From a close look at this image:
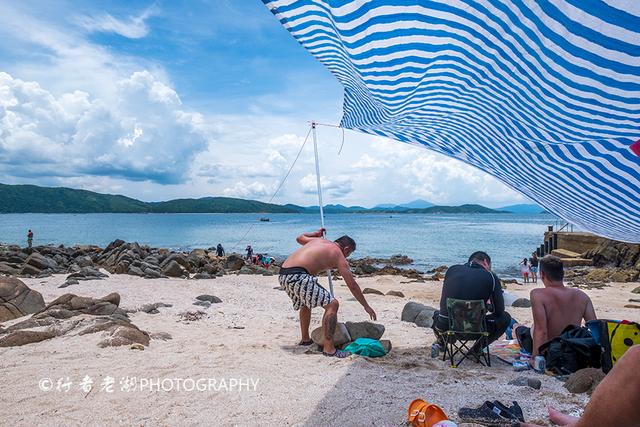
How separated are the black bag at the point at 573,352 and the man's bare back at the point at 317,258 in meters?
2.47

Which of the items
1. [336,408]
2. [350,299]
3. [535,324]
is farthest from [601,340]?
[350,299]

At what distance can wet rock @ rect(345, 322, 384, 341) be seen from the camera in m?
5.88

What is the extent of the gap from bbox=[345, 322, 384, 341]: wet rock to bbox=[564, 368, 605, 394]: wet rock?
2.38 m

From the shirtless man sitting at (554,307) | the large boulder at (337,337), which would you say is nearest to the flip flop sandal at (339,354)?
the large boulder at (337,337)

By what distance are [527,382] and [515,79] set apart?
9.58 ft

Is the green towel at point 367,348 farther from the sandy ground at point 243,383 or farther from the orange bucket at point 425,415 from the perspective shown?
the orange bucket at point 425,415

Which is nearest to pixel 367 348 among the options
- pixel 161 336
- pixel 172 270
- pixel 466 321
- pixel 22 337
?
pixel 466 321

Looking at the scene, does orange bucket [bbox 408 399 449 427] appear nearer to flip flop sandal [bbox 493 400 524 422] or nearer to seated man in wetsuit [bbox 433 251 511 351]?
flip flop sandal [bbox 493 400 524 422]

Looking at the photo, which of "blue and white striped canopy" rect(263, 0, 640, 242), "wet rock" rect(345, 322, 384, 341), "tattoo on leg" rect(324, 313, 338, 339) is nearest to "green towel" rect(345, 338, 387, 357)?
"tattoo on leg" rect(324, 313, 338, 339)

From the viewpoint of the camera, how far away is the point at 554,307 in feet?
15.6

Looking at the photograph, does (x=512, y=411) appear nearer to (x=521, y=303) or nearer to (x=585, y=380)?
(x=585, y=380)

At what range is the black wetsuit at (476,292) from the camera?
4.85 m

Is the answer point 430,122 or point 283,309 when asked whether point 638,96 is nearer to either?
point 430,122

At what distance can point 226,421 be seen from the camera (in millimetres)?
3459
